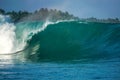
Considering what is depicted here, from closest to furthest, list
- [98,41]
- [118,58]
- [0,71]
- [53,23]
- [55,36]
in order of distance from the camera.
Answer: [0,71] → [118,58] → [98,41] → [55,36] → [53,23]

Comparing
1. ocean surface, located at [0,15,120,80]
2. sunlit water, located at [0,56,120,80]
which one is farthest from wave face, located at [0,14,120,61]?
sunlit water, located at [0,56,120,80]

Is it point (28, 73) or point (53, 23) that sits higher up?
point (53, 23)

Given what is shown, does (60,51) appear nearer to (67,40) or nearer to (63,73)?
(67,40)

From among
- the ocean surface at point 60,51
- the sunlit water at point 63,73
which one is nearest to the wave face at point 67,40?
the ocean surface at point 60,51

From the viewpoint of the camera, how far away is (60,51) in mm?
25734

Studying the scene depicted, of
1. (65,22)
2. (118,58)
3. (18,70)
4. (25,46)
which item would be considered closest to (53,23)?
(65,22)

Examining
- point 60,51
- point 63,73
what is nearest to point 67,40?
point 60,51

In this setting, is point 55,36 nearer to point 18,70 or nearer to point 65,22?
point 65,22

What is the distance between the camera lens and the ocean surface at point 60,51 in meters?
15.3

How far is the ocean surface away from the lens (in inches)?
604

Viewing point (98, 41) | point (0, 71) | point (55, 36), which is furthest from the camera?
point (55, 36)

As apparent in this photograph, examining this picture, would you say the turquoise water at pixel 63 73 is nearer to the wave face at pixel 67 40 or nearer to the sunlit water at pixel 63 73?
the sunlit water at pixel 63 73

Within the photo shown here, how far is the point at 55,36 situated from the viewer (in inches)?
1142

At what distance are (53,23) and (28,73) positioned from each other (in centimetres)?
1632
